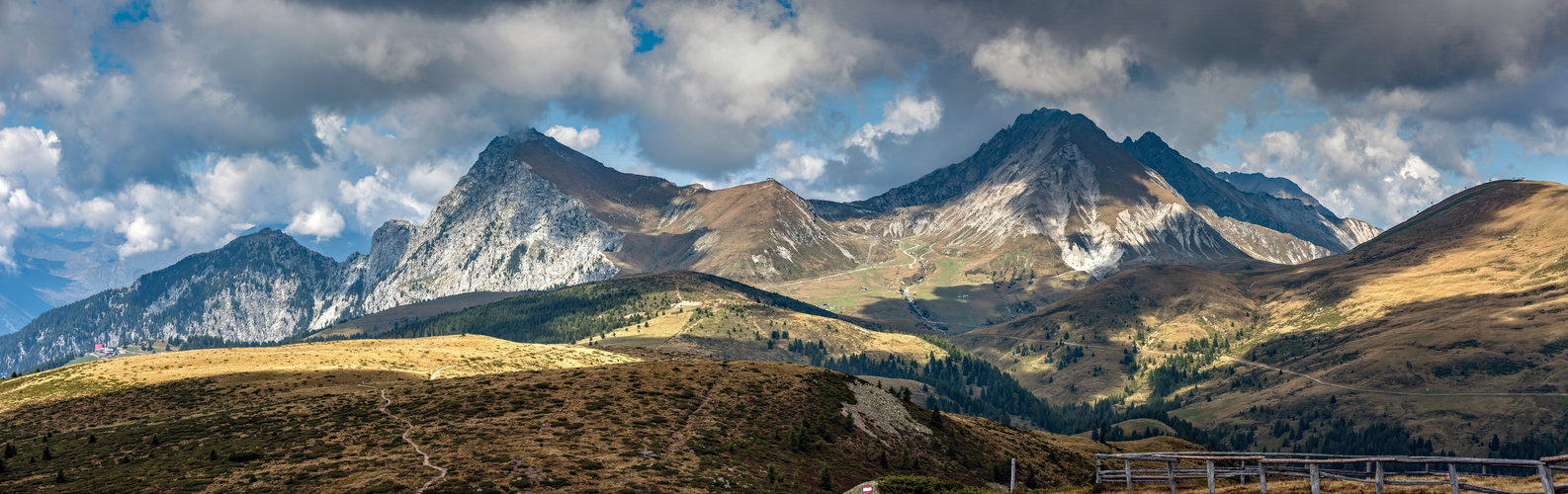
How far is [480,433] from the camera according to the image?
67.7 m

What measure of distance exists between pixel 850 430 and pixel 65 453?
67.5 m

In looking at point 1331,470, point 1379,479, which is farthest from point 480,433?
point 1379,479

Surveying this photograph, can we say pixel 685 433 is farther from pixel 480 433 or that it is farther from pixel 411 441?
pixel 411 441

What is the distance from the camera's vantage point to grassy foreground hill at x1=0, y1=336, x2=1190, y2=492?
5594 centimetres

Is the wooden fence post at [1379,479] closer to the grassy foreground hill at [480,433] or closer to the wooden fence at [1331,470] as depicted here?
the wooden fence at [1331,470]

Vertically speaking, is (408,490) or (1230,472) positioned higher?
(1230,472)

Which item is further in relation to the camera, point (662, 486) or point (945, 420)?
point (945, 420)

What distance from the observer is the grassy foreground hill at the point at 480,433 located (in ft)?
184

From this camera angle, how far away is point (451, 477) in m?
53.0

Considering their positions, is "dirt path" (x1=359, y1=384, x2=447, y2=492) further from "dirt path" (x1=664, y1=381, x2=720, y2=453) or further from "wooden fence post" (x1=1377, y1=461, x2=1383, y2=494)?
"wooden fence post" (x1=1377, y1=461, x2=1383, y2=494)

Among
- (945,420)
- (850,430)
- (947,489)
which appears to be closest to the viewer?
(947,489)

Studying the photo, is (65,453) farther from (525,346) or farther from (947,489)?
(525,346)

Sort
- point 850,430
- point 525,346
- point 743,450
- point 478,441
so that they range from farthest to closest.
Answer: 1. point 525,346
2. point 850,430
3. point 743,450
4. point 478,441

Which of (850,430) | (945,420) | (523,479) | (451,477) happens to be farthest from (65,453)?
(945,420)
